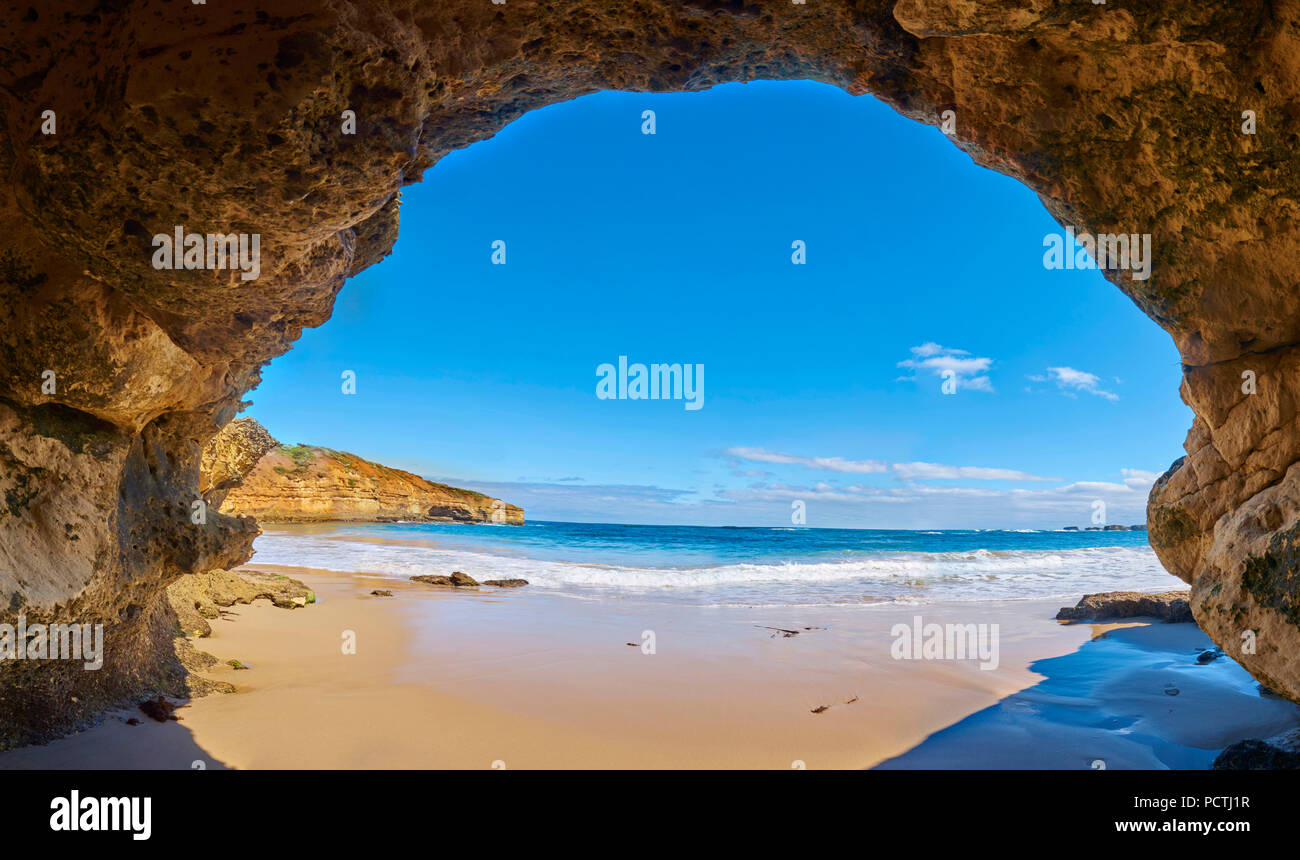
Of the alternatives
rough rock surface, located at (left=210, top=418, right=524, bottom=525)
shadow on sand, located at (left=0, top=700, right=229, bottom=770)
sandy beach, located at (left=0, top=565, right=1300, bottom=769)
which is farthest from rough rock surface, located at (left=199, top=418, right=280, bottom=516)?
rough rock surface, located at (left=210, top=418, right=524, bottom=525)

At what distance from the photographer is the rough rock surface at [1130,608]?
7664 millimetres

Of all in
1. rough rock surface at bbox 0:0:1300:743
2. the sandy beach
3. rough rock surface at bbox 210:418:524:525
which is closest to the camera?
rough rock surface at bbox 0:0:1300:743

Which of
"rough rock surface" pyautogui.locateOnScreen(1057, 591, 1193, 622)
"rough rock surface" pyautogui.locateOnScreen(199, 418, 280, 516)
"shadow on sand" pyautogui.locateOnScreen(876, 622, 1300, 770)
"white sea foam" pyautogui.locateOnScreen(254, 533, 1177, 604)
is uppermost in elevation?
"rough rock surface" pyautogui.locateOnScreen(199, 418, 280, 516)

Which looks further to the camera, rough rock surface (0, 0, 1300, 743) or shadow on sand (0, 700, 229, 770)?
shadow on sand (0, 700, 229, 770)

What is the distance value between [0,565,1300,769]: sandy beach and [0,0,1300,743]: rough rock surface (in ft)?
3.45

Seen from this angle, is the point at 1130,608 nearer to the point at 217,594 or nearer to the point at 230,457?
the point at 230,457

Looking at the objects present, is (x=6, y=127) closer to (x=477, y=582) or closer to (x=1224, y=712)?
(x=1224, y=712)

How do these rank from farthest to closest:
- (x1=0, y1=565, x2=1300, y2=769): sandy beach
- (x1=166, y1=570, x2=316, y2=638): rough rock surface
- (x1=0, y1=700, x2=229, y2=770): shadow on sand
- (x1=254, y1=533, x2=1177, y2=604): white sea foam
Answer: (x1=254, y1=533, x2=1177, y2=604): white sea foam
(x1=166, y1=570, x2=316, y2=638): rough rock surface
(x1=0, y1=565, x2=1300, y2=769): sandy beach
(x1=0, y1=700, x2=229, y2=770): shadow on sand

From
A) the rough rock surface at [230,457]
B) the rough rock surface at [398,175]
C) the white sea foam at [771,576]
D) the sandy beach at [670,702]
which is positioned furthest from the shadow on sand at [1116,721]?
the rough rock surface at [230,457]

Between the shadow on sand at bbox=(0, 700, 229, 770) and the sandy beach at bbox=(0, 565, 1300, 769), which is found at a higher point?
the shadow on sand at bbox=(0, 700, 229, 770)

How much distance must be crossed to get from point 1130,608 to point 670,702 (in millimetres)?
7146

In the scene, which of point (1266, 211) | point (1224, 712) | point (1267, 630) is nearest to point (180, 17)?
point (1266, 211)

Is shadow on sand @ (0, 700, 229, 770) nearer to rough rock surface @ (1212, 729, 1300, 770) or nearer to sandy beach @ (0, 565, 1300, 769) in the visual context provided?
sandy beach @ (0, 565, 1300, 769)

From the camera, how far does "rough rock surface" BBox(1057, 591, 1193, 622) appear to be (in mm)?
7664
